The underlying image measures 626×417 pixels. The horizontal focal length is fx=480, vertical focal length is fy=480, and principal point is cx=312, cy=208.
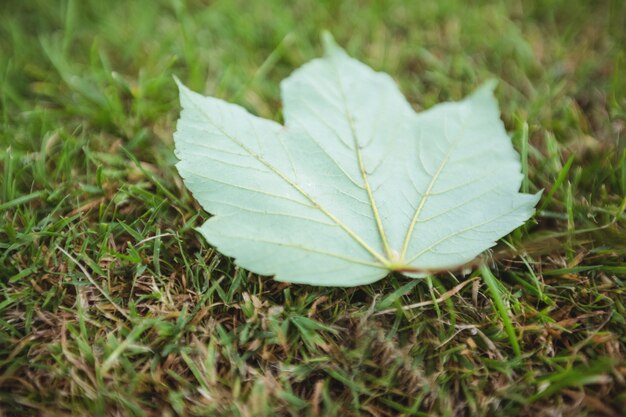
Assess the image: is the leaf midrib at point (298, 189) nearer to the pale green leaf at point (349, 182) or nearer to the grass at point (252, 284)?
the pale green leaf at point (349, 182)

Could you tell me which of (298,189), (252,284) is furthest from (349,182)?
(252,284)

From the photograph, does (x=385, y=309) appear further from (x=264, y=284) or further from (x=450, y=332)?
(x=264, y=284)

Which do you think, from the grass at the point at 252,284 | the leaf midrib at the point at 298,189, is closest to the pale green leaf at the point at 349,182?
the leaf midrib at the point at 298,189

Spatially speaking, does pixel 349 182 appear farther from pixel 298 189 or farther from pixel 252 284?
pixel 252 284

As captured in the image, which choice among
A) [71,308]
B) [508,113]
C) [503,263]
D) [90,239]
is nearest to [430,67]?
[508,113]

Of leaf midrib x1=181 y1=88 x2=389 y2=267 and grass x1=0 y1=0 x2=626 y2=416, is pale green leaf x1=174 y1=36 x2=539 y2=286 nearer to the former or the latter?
leaf midrib x1=181 y1=88 x2=389 y2=267
